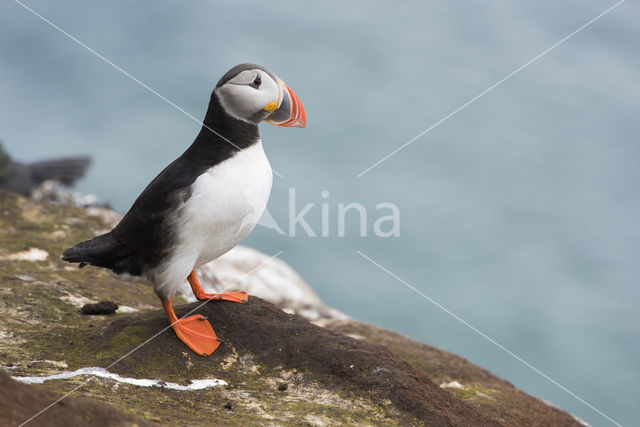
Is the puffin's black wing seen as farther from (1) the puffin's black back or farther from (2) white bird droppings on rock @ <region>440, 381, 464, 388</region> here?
(2) white bird droppings on rock @ <region>440, 381, 464, 388</region>

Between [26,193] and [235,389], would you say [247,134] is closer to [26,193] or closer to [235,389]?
[235,389]

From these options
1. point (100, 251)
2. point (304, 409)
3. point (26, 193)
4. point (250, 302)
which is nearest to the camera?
point (304, 409)

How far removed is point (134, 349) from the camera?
21.4 ft

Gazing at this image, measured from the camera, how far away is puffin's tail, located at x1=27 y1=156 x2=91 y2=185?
16047 millimetres

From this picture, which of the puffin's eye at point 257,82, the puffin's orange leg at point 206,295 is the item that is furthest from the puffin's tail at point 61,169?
the puffin's eye at point 257,82

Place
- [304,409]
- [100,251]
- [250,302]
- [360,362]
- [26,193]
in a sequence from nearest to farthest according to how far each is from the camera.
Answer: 1. [304,409]
2. [360,362]
3. [100,251]
4. [250,302]
5. [26,193]

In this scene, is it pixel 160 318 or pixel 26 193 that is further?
pixel 26 193

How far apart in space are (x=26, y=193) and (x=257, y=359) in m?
10.8

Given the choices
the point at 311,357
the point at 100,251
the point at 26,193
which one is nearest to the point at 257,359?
the point at 311,357

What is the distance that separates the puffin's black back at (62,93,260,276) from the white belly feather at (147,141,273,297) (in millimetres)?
78

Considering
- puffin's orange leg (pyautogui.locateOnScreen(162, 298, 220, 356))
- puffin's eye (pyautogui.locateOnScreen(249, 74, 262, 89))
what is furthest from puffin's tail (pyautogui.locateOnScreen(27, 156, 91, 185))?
puffin's eye (pyautogui.locateOnScreen(249, 74, 262, 89))

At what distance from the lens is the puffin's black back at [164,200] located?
6.50m

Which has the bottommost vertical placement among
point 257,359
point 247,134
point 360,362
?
point 257,359

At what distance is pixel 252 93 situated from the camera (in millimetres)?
6613
